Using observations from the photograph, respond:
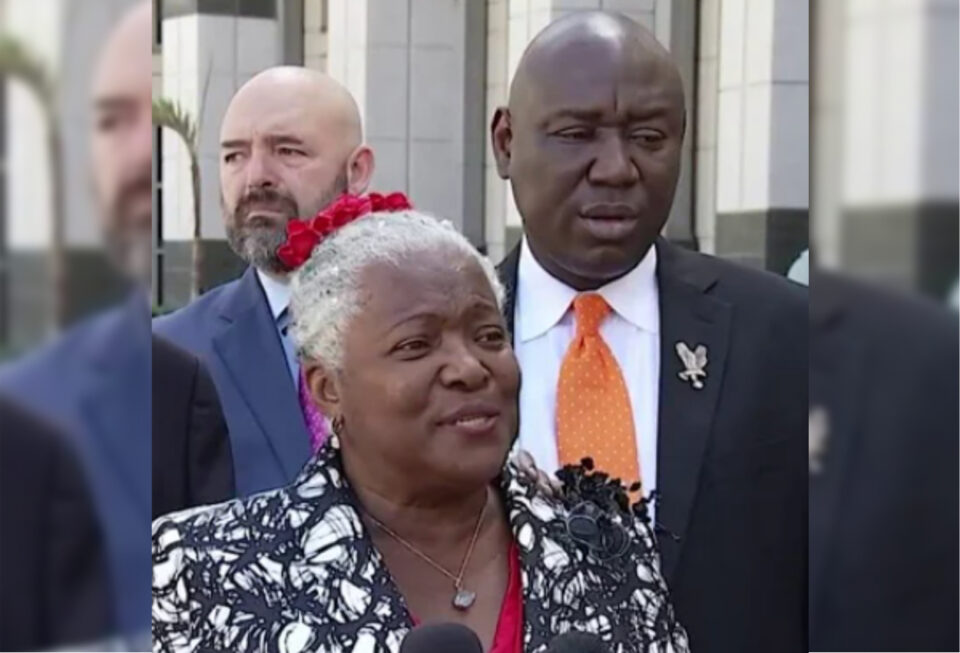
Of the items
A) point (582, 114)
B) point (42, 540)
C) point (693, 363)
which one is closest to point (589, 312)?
point (693, 363)

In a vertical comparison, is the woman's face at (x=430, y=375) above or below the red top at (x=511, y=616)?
above

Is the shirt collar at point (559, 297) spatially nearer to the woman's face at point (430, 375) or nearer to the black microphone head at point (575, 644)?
the woman's face at point (430, 375)

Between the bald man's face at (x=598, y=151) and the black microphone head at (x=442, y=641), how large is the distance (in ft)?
2.27

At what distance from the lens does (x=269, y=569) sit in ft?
6.13

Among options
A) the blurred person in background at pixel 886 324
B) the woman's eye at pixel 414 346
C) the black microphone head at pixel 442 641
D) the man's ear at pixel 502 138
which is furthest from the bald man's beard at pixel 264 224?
the blurred person in background at pixel 886 324

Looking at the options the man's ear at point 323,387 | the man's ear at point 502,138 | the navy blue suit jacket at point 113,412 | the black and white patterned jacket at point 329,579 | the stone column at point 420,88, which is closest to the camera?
the navy blue suit jacket at point 113,412

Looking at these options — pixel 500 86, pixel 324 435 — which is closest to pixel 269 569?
pixel 324 435

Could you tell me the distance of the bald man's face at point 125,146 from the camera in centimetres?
94

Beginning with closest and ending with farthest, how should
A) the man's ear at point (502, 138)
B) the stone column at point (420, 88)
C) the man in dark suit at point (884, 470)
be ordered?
1. the man in dark suit at point (884, 470)
2. the man's ear at point (502, 138)
3. the stone column at point (420, 88)

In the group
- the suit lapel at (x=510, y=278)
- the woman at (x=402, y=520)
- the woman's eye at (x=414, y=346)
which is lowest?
the woman at (x=402, y=520)

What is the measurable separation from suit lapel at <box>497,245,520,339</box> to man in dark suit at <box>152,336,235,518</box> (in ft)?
1.55

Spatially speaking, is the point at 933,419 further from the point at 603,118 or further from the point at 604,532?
the point at 603,118

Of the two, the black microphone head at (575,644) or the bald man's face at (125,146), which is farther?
the black microphone head at (575,644)

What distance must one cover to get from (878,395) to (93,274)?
522mm
